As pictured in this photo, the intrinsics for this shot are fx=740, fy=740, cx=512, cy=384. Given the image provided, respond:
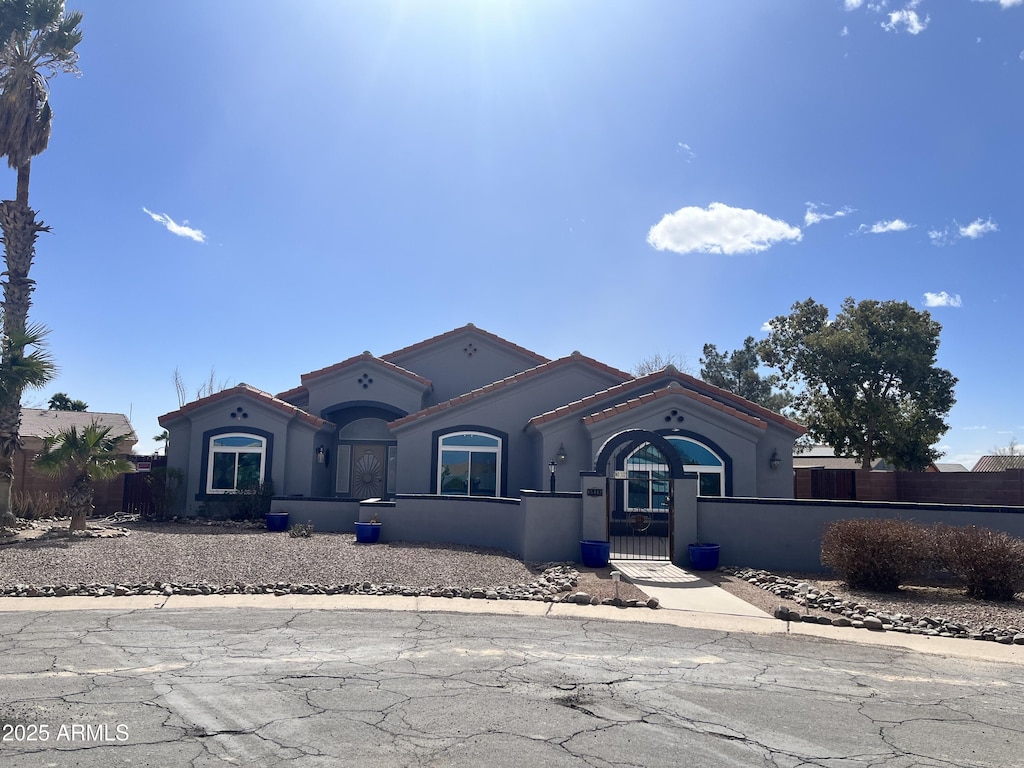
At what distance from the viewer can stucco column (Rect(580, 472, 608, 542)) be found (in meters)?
15.1

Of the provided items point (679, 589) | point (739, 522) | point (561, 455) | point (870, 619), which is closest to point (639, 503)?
point (561, 455)

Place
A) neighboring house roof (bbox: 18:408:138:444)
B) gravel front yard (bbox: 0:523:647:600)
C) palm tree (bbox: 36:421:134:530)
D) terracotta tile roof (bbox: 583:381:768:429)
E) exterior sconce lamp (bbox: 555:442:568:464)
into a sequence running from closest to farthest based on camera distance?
1. gravel front yard (bbox: 0:523:647:600)
2. palm tree (bbox: 36:421:134:530)
3. terracotta tile roof (bbox: 583:381:768:429)
4. exterior sconce lamp (bbox: 555:442:568:464)
5. neighboring house roof (bbox: 18:408:138:444)

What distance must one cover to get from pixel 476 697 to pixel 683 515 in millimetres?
9436

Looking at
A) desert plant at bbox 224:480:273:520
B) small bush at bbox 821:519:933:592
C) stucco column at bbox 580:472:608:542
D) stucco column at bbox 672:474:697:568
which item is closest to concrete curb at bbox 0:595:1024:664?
small bush at bbox 821:519:933:592

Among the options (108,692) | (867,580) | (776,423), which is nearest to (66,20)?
(108,692)

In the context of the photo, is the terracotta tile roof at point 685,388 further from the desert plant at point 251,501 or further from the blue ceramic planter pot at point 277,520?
the desert plant at point 251,501

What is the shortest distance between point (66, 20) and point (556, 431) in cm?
1816

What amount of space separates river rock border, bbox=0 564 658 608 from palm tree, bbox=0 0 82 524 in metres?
11.1

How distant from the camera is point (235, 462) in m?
22.8

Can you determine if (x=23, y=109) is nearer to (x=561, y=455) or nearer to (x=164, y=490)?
(x=164, y=490)

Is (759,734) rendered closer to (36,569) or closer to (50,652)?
(50,652)

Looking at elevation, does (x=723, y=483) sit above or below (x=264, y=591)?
above

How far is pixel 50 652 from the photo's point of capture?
809 centimetres

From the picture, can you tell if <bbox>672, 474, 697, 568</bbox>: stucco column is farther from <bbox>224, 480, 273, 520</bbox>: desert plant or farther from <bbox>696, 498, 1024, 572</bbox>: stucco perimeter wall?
<bbox>224, 480, 273, 520</bbox>: desert plant
